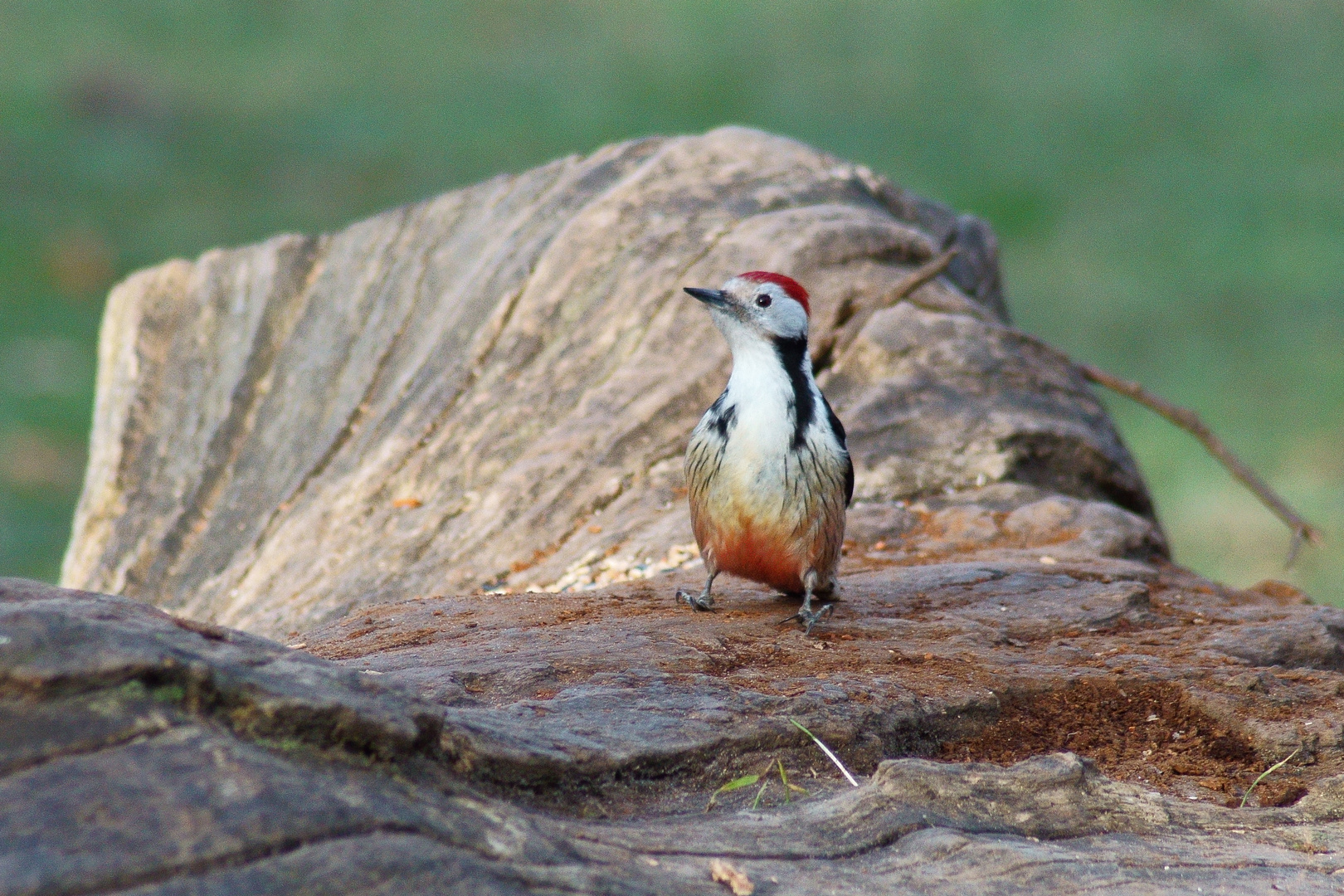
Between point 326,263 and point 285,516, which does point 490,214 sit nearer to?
point 326,263

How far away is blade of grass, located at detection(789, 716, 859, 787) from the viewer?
268cm

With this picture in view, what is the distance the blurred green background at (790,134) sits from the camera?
46.4 ft

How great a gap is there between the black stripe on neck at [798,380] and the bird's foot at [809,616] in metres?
0.46

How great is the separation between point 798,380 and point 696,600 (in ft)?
2.28

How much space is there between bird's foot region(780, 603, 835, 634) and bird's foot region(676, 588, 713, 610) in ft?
0.73

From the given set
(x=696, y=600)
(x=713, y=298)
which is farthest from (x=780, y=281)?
(x=696, y=600)

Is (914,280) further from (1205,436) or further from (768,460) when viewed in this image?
(768,460)

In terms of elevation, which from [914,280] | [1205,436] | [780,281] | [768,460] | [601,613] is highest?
[914,280]

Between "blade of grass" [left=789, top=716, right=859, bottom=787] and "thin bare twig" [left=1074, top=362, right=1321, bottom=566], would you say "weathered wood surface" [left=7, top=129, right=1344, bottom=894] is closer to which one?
"blade of grass" [left=789, top=716, right=859, bottom=787]

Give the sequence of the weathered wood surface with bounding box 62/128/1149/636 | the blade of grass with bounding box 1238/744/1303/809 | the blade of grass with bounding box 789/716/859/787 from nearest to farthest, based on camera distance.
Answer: the blade of grass with bounding box 789/716/859/787, the blade of grass with bounding box 1238/744/1303/809, the weathered wood surface with bounding box 62/128/1149/636

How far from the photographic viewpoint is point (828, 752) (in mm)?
2740

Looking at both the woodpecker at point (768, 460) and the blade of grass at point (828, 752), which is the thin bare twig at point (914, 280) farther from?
the blade of grass at point (828, 752)

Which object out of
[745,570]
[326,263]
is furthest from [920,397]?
[326,263]

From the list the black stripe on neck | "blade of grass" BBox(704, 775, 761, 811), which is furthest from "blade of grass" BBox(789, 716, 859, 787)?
the black stripe on neck
